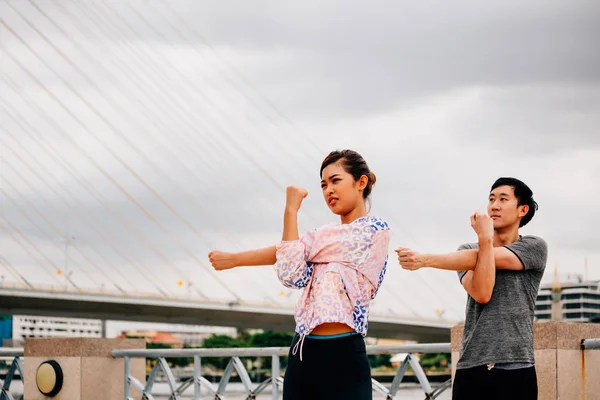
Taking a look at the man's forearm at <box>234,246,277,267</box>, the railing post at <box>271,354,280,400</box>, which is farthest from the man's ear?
the railing post at <box>271,354,280,400</box>

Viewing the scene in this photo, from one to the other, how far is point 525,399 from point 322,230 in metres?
0.84

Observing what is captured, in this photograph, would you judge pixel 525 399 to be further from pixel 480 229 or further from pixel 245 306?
pixel 245 306

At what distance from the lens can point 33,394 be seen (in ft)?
25.1

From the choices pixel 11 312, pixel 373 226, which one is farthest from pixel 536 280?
pixel 11 312

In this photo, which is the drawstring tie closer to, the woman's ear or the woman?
the woman

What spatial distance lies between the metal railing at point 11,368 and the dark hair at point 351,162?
5.41m

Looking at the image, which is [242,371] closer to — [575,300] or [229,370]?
A: [229,370]

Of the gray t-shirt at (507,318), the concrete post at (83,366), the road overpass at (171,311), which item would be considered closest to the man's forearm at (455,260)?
the gray t-shirt at (507,318)

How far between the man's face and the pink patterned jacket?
0.44m

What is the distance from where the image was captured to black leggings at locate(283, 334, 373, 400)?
2.95 m

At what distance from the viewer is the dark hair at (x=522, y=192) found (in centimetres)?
333

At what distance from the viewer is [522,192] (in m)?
3.33

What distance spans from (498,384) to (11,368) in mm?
5980

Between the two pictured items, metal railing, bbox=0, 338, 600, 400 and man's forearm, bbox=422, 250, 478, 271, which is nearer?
man's forearm, bbox=422, 250, 478, 271
